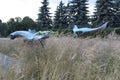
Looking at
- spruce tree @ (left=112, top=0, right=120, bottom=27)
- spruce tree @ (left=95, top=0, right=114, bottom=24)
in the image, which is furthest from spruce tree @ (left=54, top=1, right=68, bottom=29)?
spruce tree @ (left=112, top=0, right=120, bottom=27)

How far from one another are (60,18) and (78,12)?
11.5 ft

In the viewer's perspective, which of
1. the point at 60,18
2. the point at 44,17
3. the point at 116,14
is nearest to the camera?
the point at 116,14

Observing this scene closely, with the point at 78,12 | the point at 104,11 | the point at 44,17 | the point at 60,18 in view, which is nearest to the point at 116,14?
the point at 104,11

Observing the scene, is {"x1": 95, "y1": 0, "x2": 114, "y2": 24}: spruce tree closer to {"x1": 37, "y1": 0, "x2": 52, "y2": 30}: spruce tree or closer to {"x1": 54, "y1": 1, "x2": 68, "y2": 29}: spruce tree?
{"x1": 54, "y1": 1, "x2": 68, "y2": 29}: spruce tree

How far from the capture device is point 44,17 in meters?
40.2

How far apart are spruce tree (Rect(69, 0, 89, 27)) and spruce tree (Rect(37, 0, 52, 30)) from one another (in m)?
5.18

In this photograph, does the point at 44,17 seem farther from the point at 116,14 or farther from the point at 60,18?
the point at 116,14

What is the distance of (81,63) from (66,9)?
116ft

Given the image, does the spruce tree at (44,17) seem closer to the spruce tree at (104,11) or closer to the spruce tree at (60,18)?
the spruce tree at (60,18)

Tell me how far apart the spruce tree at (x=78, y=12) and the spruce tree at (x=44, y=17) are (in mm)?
5176

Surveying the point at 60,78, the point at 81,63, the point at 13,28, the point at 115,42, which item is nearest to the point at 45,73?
the point at 60,78

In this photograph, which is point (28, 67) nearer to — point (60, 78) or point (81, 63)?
point (60, 78)

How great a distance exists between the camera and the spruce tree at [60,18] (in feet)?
122

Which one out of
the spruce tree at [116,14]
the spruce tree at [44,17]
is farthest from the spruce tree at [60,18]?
the spruce tree at [116,14]
